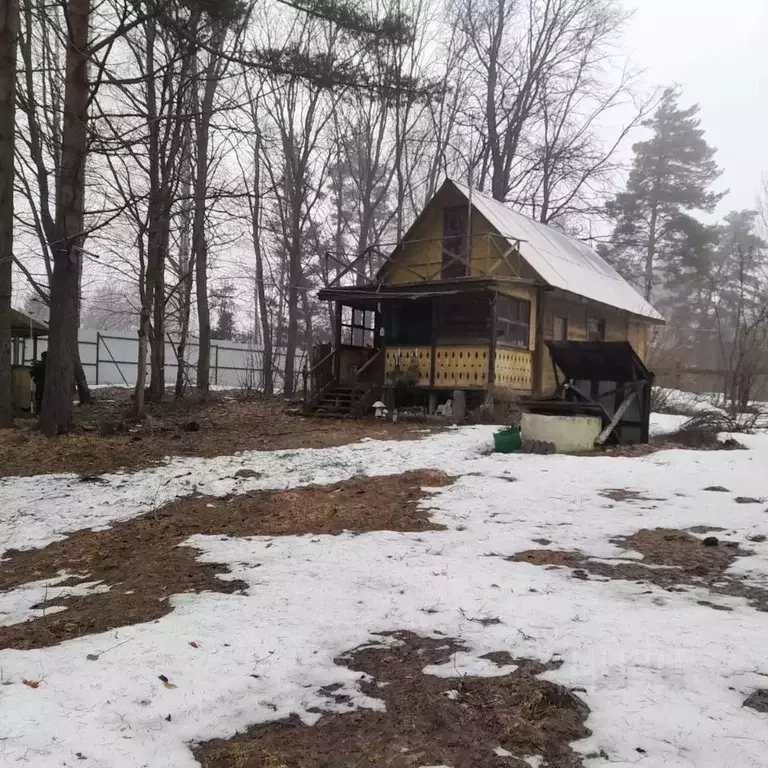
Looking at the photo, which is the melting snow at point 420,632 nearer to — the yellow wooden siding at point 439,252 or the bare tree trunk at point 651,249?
the yellow wooden siding at point 439,252

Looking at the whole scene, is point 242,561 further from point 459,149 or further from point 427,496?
point 459,149

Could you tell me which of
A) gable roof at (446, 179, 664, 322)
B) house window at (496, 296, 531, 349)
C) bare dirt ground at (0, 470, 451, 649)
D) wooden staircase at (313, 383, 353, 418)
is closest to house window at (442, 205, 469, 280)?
gable roof at (446, 179, 664, 322)

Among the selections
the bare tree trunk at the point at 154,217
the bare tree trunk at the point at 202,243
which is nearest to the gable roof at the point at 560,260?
the bare tree trunk at the point at 202,243

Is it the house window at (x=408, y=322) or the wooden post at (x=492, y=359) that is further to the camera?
the house window at (x=408, y=322)

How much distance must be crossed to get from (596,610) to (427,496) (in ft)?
11.5

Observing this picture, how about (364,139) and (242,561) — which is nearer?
(242,561)

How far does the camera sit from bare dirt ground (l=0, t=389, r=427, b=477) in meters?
8.95

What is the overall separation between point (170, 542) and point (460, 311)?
42.4 feet

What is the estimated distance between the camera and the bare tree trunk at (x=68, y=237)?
9984mm

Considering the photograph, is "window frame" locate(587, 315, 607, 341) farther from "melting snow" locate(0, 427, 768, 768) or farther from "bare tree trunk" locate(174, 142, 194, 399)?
"melting snow" locate(0, 427, 768, 768)

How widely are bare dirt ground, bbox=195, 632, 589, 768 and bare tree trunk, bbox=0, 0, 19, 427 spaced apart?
10.4m

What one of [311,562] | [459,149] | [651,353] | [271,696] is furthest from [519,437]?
[459,149]

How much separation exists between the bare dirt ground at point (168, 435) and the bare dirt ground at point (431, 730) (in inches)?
269

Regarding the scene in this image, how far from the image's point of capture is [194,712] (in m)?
2.72
